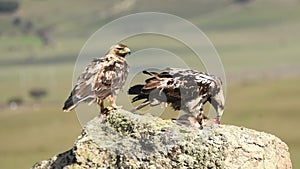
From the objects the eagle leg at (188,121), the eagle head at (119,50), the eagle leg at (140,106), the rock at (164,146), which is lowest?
the rock at (164,146)

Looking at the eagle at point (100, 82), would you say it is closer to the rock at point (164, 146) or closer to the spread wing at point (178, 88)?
the spread wing at point (178, 88)

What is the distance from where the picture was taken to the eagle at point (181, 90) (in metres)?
12.6

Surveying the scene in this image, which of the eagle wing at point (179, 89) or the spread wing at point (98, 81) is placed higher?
the spread wing at point (98, 81)

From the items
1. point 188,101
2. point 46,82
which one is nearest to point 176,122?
point 188,101

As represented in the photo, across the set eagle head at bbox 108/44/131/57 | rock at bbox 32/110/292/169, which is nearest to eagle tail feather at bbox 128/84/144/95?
rock at bbox 32/110/292/169

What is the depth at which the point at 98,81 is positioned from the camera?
13773mm

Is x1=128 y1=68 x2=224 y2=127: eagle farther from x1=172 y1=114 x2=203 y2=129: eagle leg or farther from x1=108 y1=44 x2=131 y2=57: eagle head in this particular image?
x1=108 y1=44 x2=131 y2=57: eagle head

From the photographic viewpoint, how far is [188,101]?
12.8 m

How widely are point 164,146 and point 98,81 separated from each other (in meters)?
2.46

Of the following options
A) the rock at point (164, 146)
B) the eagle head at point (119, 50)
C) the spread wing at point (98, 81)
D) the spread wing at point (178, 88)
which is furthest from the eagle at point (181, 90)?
the eagle head at point (119, 50)

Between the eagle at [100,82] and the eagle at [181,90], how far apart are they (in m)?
1.13

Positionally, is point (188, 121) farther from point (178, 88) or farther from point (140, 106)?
point (140, 106)

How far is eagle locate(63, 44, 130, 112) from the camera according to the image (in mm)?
13570

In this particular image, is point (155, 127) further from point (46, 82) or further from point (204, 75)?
point (46, 82)
